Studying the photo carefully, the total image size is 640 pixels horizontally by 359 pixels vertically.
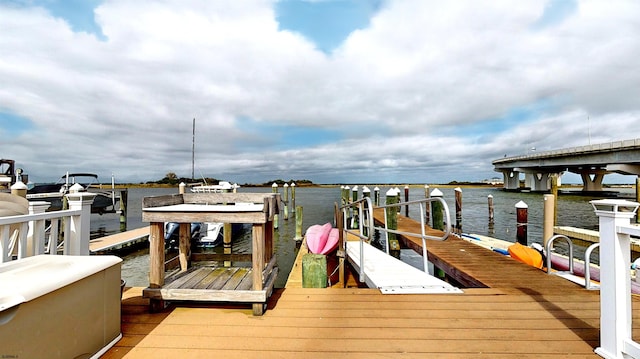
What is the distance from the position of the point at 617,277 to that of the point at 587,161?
3597 centimetres

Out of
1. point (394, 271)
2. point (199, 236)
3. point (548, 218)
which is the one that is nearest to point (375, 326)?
point (394, 271)

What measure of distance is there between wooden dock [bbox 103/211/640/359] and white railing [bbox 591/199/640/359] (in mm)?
209

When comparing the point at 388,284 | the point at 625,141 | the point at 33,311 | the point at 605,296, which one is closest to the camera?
the point at 33,311

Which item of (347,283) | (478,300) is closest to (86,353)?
(478,300)

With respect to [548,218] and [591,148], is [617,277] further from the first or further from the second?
[591,148]

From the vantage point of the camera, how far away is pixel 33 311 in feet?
5.17

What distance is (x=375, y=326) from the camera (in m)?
2.53

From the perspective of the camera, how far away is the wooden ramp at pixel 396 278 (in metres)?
3.45

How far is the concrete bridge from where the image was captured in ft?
79.9

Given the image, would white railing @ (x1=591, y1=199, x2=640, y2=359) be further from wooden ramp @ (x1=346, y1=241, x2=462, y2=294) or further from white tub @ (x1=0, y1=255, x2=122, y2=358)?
white tub @ (x1=0, y1=255, x2=122, y2=358)

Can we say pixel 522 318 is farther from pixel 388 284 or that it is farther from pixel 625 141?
pixel 625 141

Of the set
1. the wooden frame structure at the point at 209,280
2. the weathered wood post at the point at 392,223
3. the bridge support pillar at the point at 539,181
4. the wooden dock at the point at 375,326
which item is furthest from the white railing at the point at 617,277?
the bridge support pillar at the point at 539,181

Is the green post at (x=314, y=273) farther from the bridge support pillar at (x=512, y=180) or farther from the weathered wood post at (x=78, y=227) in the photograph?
the bridge support pillar at (x=512, y=180)

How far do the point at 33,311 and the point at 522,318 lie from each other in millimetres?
3666
